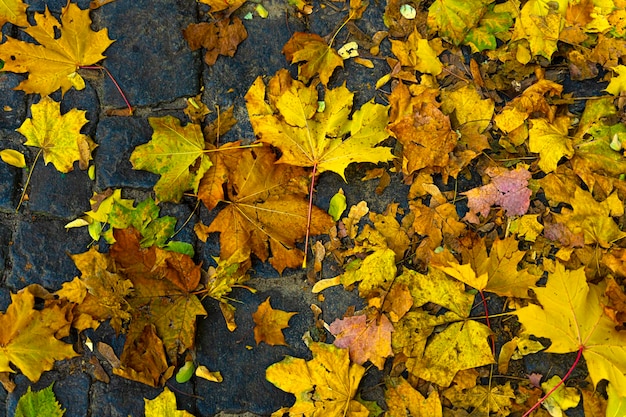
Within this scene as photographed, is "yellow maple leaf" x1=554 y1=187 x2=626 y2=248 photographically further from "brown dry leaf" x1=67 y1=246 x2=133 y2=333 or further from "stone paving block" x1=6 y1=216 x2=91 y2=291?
"stone paving block" x1=6 y1=216 x2=91 y2=291

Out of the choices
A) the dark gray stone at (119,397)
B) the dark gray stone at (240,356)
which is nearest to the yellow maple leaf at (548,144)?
the dark gray stone at (240,356)

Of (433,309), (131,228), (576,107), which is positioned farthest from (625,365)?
(131,228)

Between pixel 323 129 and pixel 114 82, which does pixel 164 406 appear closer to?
pixel 323 129

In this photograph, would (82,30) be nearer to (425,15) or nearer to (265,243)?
(265,243)

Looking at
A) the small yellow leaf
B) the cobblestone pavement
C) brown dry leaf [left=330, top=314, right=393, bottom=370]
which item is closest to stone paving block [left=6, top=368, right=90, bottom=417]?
the cobblestone pavement

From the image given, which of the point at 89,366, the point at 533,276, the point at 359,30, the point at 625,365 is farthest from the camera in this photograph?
the point at 359,30

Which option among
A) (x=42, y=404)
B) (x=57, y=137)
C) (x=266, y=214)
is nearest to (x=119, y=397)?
(x=42, y=404)

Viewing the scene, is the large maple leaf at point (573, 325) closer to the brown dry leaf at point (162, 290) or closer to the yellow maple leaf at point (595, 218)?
the yellow maple leaf at point (595, 218)

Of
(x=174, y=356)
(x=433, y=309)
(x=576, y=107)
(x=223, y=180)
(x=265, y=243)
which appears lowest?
(x=174, y=356)
